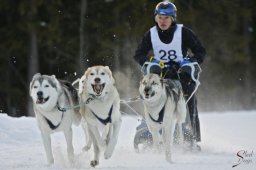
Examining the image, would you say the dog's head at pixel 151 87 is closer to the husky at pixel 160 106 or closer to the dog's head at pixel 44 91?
the husky at pixel 160 106

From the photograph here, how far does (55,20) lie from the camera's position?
22734 mm

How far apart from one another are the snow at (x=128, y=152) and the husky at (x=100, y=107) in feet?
0.74

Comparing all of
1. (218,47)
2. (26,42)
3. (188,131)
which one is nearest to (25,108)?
(26,42)

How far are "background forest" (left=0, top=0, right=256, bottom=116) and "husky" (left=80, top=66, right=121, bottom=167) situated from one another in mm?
13936

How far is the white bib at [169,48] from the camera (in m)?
8.09

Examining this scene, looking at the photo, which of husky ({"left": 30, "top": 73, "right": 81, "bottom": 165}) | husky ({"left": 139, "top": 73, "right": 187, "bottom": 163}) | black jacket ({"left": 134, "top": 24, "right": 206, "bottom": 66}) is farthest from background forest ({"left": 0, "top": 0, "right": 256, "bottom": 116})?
husky ({"left": 30, "top": 73, "right": 81, "bottom": 165})

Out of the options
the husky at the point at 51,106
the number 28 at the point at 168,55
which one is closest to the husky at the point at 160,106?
the number 28 at the point at 168,55

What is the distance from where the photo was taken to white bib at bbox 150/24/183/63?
26.6 ft

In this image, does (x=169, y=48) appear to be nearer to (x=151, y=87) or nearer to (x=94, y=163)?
(x=151, y=87)

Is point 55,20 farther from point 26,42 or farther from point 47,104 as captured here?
point 47,104

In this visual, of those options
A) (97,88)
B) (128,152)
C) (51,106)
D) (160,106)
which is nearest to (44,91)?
(51,106)

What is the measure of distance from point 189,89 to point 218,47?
644 inches

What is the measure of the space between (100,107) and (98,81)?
272mm

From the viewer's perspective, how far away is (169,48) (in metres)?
8.11
